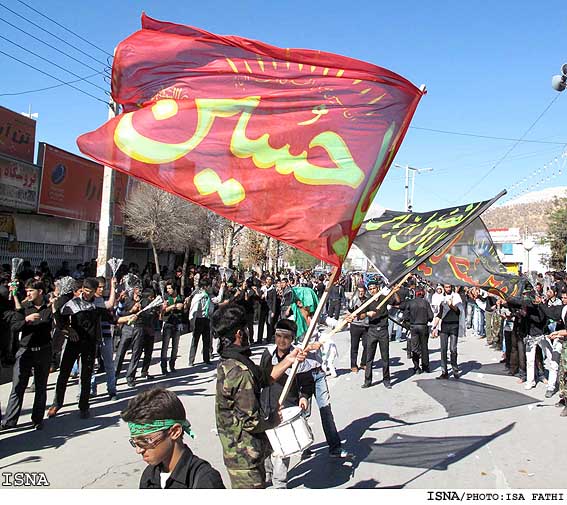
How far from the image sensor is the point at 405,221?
682 cm

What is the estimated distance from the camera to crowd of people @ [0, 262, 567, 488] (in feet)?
8.31

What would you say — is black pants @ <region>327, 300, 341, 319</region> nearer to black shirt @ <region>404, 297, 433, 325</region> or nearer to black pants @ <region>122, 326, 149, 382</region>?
black shirt @ <region>404, 297, 433, 325</region>

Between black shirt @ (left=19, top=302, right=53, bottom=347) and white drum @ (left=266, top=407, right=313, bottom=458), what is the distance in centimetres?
396

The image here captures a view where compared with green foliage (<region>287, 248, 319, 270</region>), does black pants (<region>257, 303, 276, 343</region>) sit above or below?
below

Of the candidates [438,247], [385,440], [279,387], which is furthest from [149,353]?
[438,247]

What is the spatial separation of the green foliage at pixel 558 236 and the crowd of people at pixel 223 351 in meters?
28.5

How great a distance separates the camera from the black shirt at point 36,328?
6555 millimetres

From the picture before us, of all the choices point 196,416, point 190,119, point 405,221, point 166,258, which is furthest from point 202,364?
point 166,258

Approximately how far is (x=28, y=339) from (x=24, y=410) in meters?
1.56

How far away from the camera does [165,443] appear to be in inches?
96.7

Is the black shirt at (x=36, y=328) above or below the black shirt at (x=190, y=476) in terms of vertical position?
above

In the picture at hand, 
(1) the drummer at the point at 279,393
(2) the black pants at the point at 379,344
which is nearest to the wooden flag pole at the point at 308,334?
(1) the drummer at the point at 279,393

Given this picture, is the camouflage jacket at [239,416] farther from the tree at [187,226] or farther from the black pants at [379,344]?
the tree at [187,226]

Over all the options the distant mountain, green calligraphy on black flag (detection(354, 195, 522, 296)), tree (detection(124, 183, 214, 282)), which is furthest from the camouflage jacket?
the distant mountain
